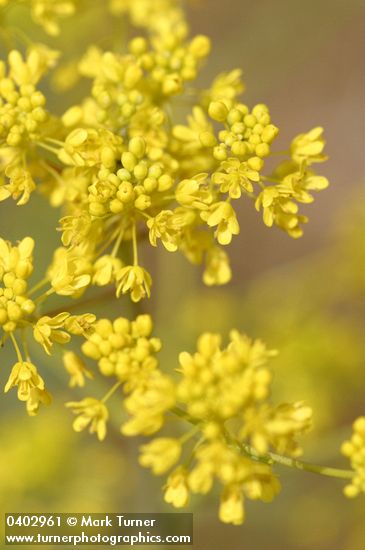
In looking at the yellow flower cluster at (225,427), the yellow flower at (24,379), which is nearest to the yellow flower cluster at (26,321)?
the yellow flower at (24,379)

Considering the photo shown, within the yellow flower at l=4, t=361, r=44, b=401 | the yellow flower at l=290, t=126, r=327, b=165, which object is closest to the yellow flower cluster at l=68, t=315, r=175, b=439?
the yellow flower at l=4, t=361, r=44, b=401

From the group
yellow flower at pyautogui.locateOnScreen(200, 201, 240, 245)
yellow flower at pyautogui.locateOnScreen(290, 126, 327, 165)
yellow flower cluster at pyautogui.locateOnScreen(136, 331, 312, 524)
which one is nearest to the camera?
yellow flower cluster at pyautogui.locateOnScreen(136, 331, 312, 524)

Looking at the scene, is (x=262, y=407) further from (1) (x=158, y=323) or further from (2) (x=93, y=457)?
(2) (x=93, y=457)

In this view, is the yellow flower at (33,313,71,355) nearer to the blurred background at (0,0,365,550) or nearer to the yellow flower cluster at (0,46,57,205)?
the yellow flower cluster at (0,46,57,205)

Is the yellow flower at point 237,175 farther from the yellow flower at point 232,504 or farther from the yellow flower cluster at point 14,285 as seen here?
the yellow flower at point 232,504

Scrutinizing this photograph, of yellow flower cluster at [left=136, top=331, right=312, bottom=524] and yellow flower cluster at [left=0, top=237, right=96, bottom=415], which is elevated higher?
yellow flower cluster at [left=0, top=237, right=96, bottom=415]

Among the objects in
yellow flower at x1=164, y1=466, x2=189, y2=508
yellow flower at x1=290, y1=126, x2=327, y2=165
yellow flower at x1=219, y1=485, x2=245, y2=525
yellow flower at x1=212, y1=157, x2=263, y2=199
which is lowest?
yellow flower at x1=219, y1=485, x2=245, y2=525

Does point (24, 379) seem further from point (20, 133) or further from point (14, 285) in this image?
point (20, 133)
